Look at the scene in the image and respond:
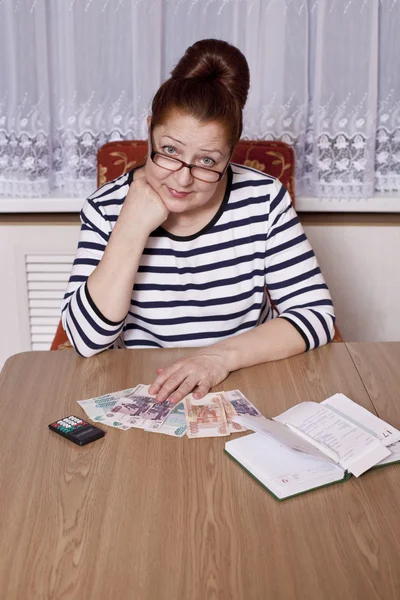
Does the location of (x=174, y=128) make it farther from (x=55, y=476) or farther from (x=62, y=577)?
(x=62, y=577)

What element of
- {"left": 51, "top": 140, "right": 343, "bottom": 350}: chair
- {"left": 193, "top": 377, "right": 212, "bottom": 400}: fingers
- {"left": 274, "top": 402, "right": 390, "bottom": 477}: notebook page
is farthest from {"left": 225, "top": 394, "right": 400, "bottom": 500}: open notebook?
{"left": 51, "top": 140, "right": 343, "bottom": 350}: chair

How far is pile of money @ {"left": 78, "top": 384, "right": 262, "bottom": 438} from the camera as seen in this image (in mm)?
1251

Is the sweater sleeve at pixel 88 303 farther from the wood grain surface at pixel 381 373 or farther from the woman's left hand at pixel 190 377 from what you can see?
the wood grain surface at pixel 381 373

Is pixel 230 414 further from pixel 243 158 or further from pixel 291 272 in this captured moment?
pixel 243 158

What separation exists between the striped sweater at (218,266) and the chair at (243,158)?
334 mm

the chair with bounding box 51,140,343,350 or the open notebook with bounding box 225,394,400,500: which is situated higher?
the chair with bounding box 51,140,343,350

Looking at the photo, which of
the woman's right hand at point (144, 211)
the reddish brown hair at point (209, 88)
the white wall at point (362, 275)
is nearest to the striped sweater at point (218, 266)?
the woman's right hand at point (144, 211)

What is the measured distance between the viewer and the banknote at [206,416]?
1.24 m

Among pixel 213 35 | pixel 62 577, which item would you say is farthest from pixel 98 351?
pixel 213 35

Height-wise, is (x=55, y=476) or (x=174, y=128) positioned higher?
(x=174, y=128)

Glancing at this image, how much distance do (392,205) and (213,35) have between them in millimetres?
821

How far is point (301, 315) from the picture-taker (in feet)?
5.38

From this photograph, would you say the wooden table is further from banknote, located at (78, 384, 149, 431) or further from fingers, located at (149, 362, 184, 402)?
fingers, located at (149, 362, 184, 402)

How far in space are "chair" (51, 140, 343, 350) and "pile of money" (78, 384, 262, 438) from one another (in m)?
0.90
